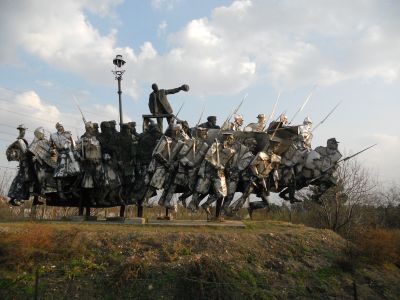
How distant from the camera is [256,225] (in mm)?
14125

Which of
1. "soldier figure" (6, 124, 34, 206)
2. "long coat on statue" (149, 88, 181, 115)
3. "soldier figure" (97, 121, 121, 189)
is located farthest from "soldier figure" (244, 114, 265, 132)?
"soldier figure" (6, 124, 34, 206)

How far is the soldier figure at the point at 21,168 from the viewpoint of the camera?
15234 millimetres

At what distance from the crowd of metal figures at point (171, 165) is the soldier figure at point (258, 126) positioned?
0.43 ft

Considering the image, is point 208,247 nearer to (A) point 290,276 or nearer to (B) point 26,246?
(A) point 290,276

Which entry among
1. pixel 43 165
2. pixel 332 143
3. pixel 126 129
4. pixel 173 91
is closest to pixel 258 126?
pixel 332 143

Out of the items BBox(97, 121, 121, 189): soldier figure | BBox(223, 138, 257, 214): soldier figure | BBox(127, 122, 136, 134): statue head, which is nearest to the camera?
BBox(223, 138, 257, 214): soldier figure

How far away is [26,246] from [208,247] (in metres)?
3.91

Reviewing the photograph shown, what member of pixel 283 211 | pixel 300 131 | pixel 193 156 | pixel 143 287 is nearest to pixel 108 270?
pixel 143 287

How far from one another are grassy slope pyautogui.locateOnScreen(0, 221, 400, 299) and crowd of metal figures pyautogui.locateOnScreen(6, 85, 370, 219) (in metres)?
2.04

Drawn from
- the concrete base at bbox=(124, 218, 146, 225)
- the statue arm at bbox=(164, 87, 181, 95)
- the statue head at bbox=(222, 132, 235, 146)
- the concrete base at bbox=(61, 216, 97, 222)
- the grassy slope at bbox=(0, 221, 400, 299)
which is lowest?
the grassy slope at bbox=(0, 221, 400, 299)

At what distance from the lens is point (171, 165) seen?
561 inches

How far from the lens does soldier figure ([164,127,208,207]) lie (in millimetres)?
14227

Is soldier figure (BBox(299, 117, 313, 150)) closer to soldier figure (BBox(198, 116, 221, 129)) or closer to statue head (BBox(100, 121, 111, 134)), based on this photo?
soldier figure (BBox(198, 116, 221, 129))

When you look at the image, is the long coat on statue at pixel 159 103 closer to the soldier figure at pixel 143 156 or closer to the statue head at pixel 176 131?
the soldier figure at pixel 143 156
